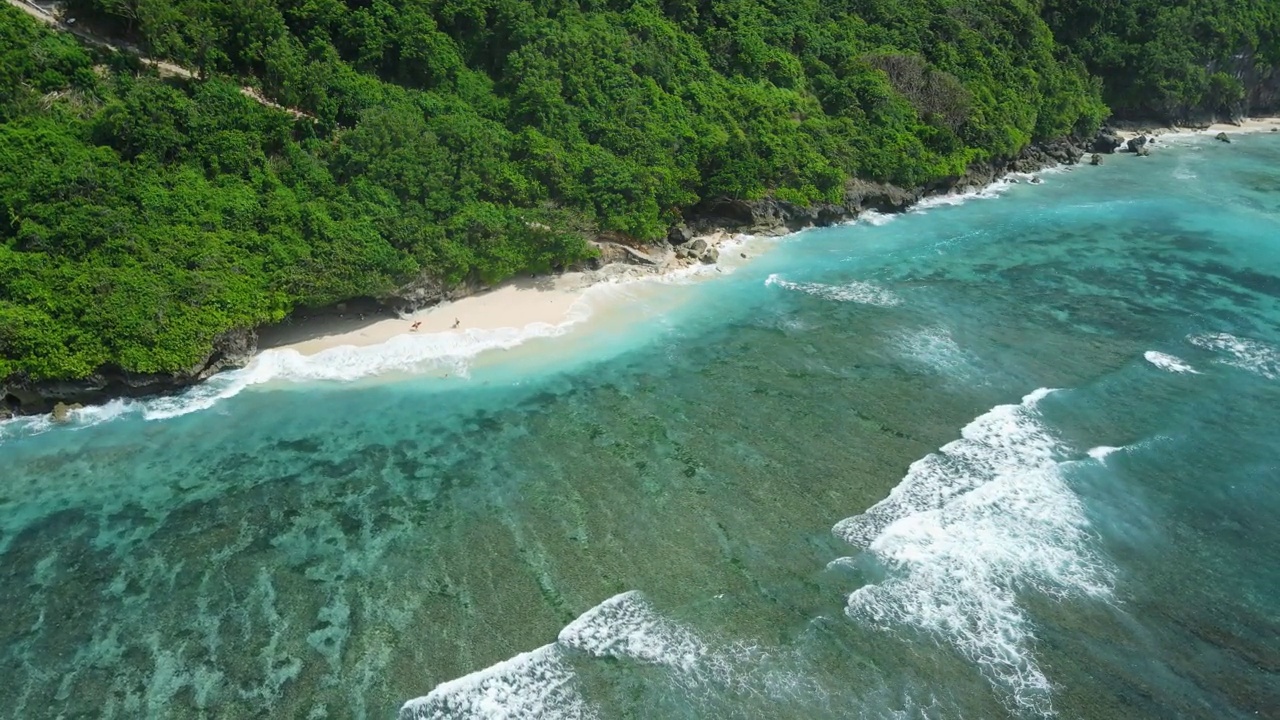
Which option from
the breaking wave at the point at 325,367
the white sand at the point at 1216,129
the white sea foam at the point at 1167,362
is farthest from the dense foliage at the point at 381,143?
the white sand at the point at 1216,129

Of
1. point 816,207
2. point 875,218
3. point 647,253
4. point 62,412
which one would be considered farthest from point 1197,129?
point 62,412

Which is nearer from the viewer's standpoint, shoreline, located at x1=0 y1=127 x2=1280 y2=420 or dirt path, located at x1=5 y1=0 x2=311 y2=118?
shoreline, located at x1=0 y1=127 x2=1280 y2=420

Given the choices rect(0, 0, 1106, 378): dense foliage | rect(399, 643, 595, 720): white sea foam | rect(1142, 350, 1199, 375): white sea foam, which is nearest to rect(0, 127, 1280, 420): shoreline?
rect(0, 0, 1106, 378): dense foliage

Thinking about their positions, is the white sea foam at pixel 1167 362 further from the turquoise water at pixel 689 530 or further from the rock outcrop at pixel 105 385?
the rock outcrop at pixel 105 385

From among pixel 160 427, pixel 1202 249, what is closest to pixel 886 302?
pixel 1202 249

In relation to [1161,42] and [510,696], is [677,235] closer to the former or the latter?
[510,696]

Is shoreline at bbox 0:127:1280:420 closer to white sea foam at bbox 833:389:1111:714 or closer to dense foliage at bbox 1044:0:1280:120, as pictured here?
white sea foam at bbox 833:389:1111:714
